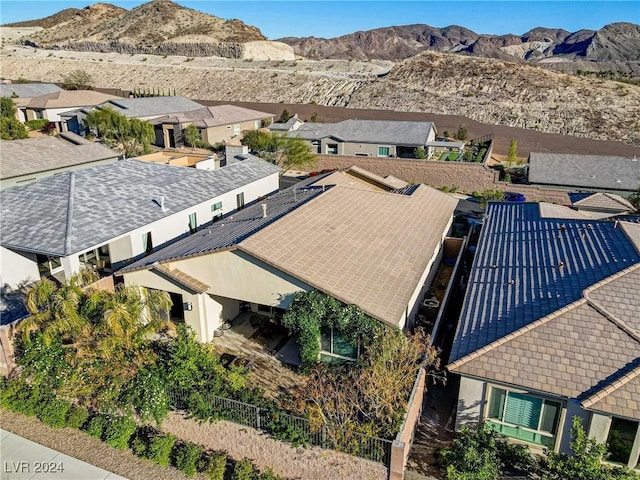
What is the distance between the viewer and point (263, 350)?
18969 mm

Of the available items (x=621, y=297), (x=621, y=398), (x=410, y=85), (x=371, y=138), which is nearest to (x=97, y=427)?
(x=621, y=398)

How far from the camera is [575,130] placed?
59969 millimetres

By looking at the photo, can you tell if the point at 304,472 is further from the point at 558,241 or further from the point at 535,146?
the point at 535,146

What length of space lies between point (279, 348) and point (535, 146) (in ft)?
162

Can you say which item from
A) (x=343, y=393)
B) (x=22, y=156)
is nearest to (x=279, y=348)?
(x=343, y=393)

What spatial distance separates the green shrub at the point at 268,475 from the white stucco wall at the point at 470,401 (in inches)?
233

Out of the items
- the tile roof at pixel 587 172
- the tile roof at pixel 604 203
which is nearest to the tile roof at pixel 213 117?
the tile roof at pixel 587 172

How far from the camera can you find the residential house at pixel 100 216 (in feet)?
69.0

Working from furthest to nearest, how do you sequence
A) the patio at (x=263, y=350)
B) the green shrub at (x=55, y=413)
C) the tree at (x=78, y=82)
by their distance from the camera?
1. the tree at (x=78, y=82)
2. the patio at (x=263, y=350)
3. the green shrub at (x=55, y=413)

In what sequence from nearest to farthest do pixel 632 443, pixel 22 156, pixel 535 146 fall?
pixel 632 443
pixel 22 156
pixel 535 146

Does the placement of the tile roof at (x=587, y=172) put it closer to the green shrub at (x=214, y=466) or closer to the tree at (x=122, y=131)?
the green shrub at (x=214, y=466)

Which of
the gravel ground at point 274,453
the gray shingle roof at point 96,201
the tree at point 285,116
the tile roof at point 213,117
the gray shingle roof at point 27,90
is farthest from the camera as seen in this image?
the tree at point 285,116

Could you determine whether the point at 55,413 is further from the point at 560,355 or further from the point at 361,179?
the point at 361,179

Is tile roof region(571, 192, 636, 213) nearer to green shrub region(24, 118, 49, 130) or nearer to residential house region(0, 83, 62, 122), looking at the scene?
green shrub region(24, 118, 49, 130)
